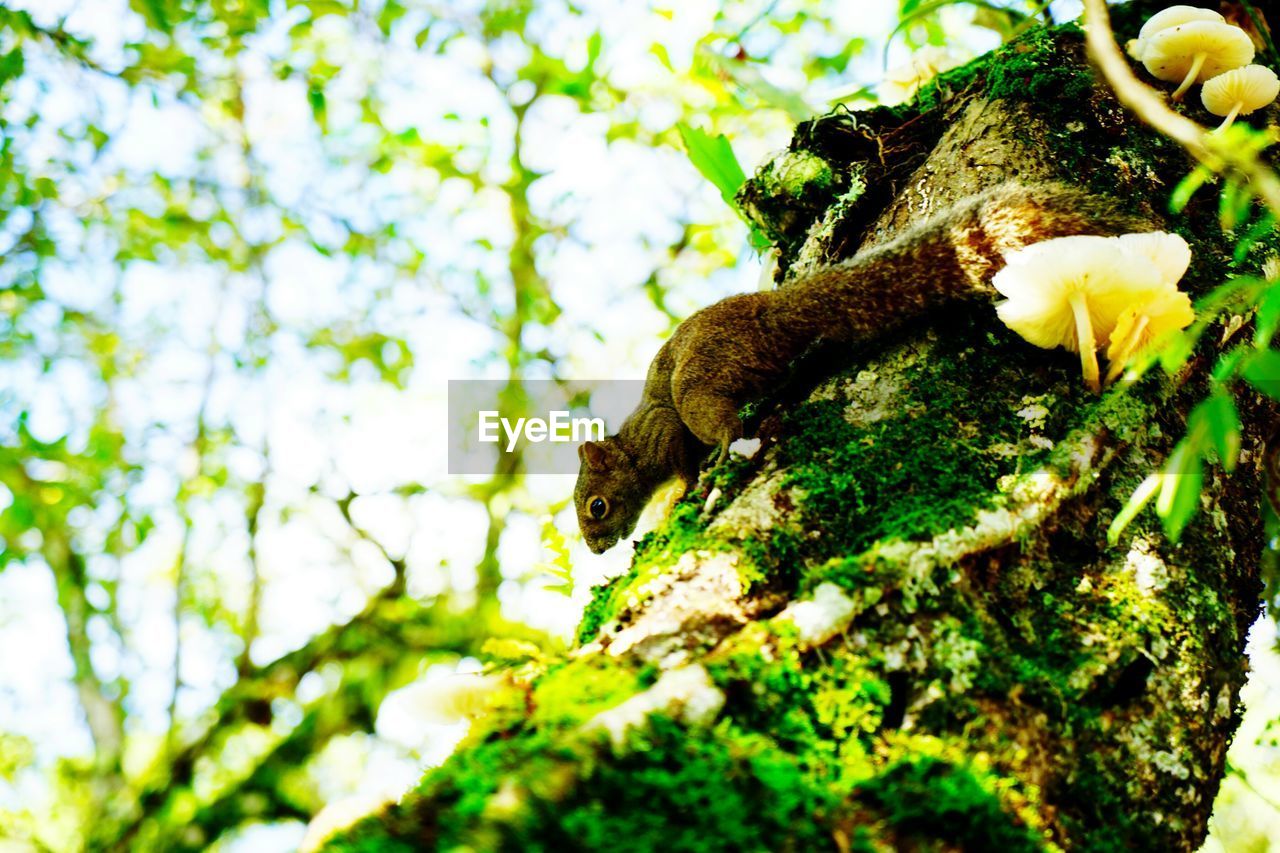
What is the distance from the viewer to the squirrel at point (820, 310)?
1867 millimetres

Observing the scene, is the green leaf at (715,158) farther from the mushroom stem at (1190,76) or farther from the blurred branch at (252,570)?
the blurred branch at (252,570)

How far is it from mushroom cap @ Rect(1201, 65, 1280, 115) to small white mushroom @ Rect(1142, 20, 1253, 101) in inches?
2.2

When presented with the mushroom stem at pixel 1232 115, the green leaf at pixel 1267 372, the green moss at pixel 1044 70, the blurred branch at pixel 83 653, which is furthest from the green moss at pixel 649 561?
the blurred branch at pixel 83 653

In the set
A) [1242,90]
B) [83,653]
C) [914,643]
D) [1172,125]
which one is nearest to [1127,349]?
[1172,125]

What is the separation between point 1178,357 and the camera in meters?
0.99

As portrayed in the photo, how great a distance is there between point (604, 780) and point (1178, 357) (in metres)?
0.75

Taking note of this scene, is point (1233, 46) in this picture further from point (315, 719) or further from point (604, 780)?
point (315, 719)

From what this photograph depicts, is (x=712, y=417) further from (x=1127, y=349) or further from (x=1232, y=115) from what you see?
(x=1232, y=115)

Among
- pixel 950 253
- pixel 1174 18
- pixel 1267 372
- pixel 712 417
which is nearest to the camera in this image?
pixel 1267 372

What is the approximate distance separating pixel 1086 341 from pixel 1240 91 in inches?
41.3

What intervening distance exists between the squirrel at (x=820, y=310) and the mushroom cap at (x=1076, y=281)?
27cm

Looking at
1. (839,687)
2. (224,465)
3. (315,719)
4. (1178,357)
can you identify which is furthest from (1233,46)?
(224,465)

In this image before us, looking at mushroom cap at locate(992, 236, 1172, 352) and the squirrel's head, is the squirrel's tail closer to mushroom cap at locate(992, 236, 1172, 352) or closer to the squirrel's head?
mushroom cap at locate(992, 236, 1172, 352)

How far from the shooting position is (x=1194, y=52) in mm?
2217
